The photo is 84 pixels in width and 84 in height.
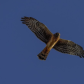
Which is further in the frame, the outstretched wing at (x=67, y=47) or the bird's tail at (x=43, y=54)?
the outstretched wing at (x=67, y=47)

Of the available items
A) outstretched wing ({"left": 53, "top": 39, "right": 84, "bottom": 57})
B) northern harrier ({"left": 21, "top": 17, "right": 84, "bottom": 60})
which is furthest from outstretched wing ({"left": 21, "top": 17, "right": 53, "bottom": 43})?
outstretched wing ({"left": 53, "top": 39, "right": 84, "bottom": 57})

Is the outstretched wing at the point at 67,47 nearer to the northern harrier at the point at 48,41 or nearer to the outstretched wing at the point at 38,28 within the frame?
the northern harrier at the point at 48,41

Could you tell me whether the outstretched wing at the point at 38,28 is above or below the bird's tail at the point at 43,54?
above

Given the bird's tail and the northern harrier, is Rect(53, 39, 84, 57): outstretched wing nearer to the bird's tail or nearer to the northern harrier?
the northern harrier

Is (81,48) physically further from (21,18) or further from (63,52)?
(21,18)

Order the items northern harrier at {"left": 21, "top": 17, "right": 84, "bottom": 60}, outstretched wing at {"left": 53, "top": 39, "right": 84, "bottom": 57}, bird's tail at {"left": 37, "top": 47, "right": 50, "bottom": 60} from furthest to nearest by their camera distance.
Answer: outstretched wing at {"left": 53, "top": 39, "right": 84, "bottom": 57}, northern harrier at {"left": 21, "top": 17, "right": 84, "bottom": 60}, bird's tail at {"left": 37, "top": 47, "right": 50, "bottom": 60}

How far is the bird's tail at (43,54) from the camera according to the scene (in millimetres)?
19047

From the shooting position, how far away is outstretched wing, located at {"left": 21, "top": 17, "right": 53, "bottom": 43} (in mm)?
19422

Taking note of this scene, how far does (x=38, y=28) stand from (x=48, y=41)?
4.03ft

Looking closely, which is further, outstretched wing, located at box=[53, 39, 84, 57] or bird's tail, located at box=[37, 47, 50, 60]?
outstretched wing, located at box=[53, 39, 84, 57]

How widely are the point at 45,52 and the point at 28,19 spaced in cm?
275

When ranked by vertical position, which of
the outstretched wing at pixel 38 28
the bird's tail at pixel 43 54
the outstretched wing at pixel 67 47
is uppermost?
the outstretched wing at pixel 67 47

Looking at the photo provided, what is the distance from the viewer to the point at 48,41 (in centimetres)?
1961

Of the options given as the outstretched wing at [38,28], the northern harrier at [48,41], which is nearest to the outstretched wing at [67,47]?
the northern harrier at [48,41]
